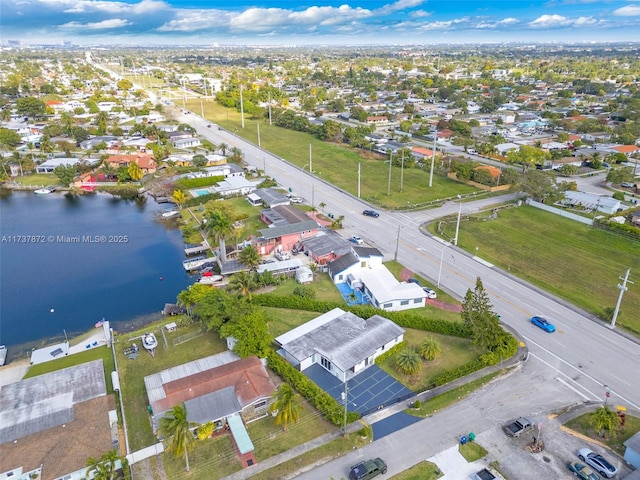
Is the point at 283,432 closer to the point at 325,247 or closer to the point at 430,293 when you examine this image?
the point at 430,293

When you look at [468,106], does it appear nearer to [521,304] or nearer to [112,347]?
[521,304]

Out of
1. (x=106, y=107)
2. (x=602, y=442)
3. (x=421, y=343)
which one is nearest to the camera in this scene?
(x=602, y=442)

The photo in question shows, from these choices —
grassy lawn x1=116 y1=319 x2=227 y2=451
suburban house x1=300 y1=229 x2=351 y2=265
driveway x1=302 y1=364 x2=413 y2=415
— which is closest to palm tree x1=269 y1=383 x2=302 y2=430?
driveway x1=302 y1=364 x2=413 y2=415

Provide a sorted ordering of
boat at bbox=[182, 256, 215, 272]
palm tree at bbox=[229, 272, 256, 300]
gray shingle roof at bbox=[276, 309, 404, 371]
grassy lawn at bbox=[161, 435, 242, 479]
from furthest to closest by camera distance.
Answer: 1. boat at bbox=[182, 256, 215, 272]
2. palm tree at bbox=[229, 272, 256, 300]
3. gray shingle roof at bbox=[276, 309, 404, 371]
4. grassy lawn at bbox=[161, 435, 242, 479]

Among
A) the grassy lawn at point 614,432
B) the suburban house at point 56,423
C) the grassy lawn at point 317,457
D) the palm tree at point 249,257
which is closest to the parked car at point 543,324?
the grassy lawn at point 614,432

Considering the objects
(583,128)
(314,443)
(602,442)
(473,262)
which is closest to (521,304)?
(473,262)

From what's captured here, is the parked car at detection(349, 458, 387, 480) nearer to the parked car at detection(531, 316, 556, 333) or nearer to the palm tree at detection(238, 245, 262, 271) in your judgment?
the parked car at detection(531, 316, 556, 333)

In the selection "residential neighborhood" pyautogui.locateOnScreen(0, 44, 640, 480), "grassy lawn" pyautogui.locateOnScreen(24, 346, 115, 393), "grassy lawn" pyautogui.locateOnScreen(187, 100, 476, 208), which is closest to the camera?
"residential neighborhood" pyautogui.locateOnScreen(0, 44, 640, 480)
